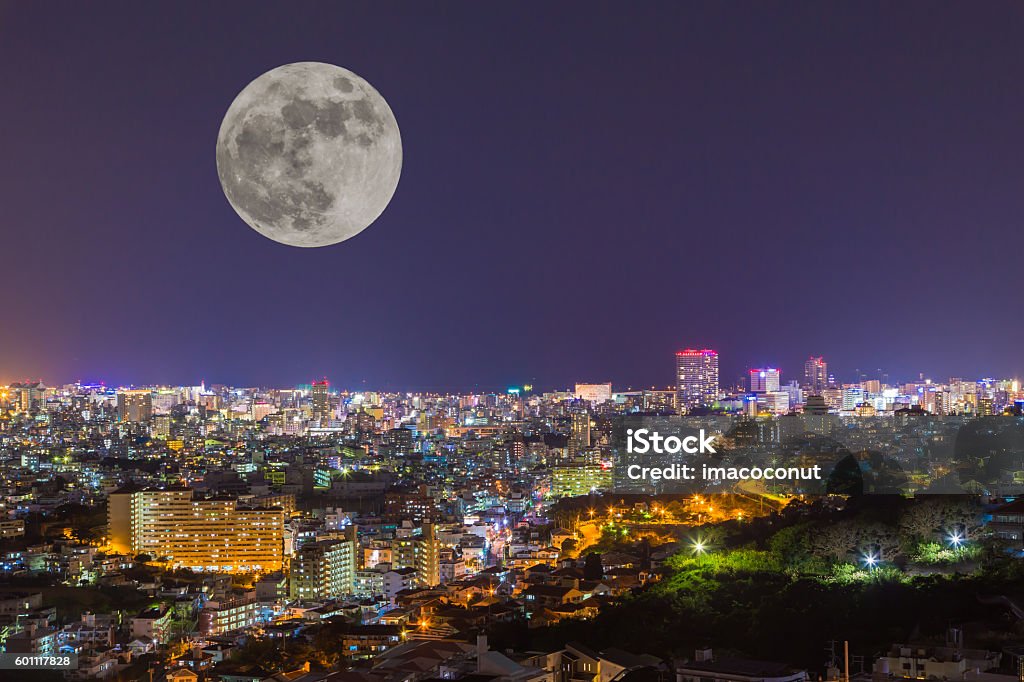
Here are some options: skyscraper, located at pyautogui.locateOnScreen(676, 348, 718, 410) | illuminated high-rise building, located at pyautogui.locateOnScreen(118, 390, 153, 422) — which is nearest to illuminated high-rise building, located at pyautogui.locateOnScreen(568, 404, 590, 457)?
skyscraper, located at pyautogui.locateOnScreen(676, 348, 718, 410)

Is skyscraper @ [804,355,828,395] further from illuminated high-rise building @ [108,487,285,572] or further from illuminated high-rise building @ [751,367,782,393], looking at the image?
illuminated high-rise building @ [108,487,285,572]

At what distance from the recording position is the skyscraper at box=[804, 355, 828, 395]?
1005 inches

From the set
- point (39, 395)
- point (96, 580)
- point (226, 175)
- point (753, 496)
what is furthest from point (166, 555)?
point (39, 395)

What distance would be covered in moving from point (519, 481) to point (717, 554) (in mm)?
15747

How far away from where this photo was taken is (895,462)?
11.3 metres

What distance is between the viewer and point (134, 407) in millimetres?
41719

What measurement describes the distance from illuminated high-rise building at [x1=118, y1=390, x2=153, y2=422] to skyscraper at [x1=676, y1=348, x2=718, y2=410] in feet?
66.9

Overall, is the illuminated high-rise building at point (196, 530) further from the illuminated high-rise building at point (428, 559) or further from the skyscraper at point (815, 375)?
the skyscraper at point (815, 375)

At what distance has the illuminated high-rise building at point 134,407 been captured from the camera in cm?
4088

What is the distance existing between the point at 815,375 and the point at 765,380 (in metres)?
1.41

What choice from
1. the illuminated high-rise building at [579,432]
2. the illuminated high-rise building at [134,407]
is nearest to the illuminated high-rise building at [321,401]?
the illuminated high-rise building at [134,407]

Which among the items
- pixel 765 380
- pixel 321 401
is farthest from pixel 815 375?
pixel 321 401

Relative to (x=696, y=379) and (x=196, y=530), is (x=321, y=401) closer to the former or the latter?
(x=696, y=379)

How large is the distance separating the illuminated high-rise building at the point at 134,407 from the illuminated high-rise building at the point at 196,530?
22689 mm
